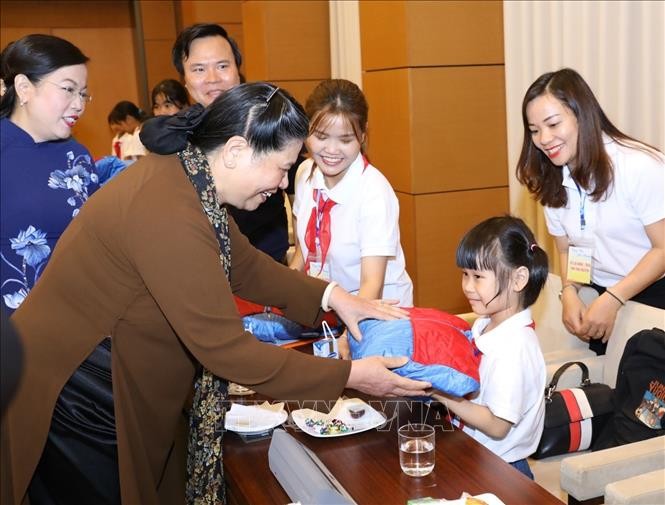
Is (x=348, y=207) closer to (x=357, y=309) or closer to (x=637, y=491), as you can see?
(x=357, y=309)

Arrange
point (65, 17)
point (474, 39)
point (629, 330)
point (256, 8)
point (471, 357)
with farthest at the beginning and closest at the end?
point (65, 17) < point (256, 8) < point (474, 39) < point (629, 330) < point (471, 357)

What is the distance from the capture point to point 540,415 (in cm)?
181

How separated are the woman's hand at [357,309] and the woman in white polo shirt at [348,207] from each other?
9.4 inches

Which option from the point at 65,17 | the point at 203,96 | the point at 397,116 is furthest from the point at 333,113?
the point at 65,17

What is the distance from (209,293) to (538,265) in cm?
87

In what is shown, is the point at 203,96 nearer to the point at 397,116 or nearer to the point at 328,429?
the point at 328,429

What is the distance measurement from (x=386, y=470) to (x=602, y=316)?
3.66 feet

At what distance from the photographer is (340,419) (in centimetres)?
167

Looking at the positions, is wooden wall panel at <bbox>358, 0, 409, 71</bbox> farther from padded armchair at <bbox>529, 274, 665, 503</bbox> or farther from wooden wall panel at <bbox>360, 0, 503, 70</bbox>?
padded armchair at <bbox>529, 274, 665, 503</bbox>

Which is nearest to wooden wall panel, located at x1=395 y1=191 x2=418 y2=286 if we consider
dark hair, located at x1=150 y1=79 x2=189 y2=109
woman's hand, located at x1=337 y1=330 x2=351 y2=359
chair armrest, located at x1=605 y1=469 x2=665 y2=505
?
dark hair, located at x1=150 y1=79 x2=189 y2=109

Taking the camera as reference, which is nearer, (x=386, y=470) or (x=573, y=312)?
(x=386, y=470)

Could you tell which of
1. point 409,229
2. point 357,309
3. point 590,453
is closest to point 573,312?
point 590,453

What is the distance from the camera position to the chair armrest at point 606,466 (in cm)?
168

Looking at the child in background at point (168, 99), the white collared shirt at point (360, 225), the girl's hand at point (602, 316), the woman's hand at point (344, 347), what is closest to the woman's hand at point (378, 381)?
the woman's hand at point (344, 347)
